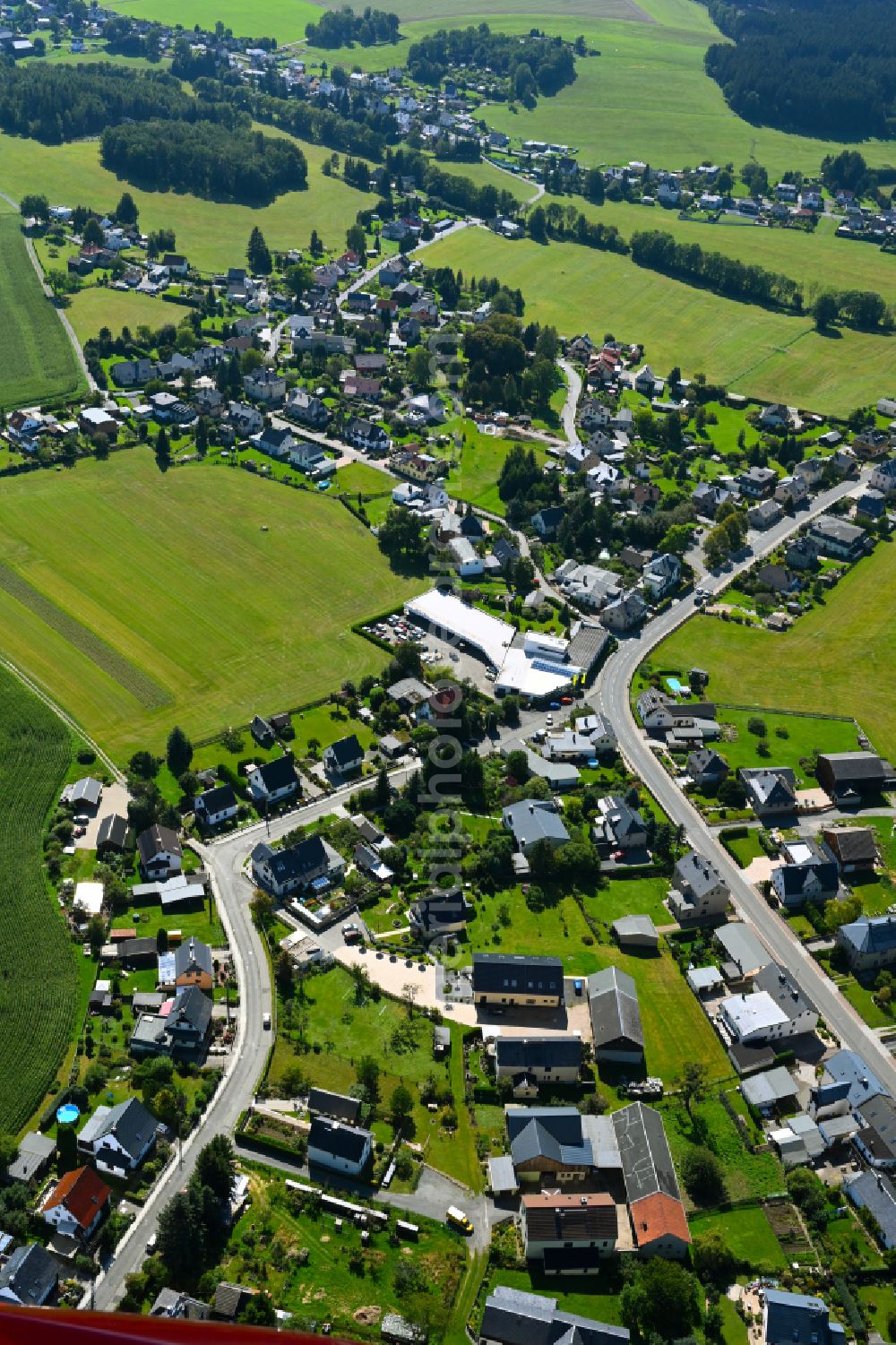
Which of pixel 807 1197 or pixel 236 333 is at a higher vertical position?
pixel 236 333

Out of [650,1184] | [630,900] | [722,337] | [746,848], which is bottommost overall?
[630,900]

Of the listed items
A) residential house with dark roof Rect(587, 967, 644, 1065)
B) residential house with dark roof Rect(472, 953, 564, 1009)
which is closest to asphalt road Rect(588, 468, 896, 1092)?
residential house with dark roof Rect(587, 967, 644, 1065)

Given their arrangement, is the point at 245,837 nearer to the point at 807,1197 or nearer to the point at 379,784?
the point at 379,784

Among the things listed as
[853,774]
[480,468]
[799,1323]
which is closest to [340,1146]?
[799,1323]

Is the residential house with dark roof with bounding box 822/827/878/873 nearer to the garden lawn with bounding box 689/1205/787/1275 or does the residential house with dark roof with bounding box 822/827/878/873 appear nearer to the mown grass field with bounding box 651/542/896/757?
the mown grass field with bounding box 651/542/896/757

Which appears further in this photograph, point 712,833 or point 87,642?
point 87,642

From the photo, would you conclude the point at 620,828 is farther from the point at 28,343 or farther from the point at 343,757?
the point at 28,343

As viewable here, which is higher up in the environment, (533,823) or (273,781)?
(273,781)

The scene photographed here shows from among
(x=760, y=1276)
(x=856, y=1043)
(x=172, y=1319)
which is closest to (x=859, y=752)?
(x=856, y=1043)
